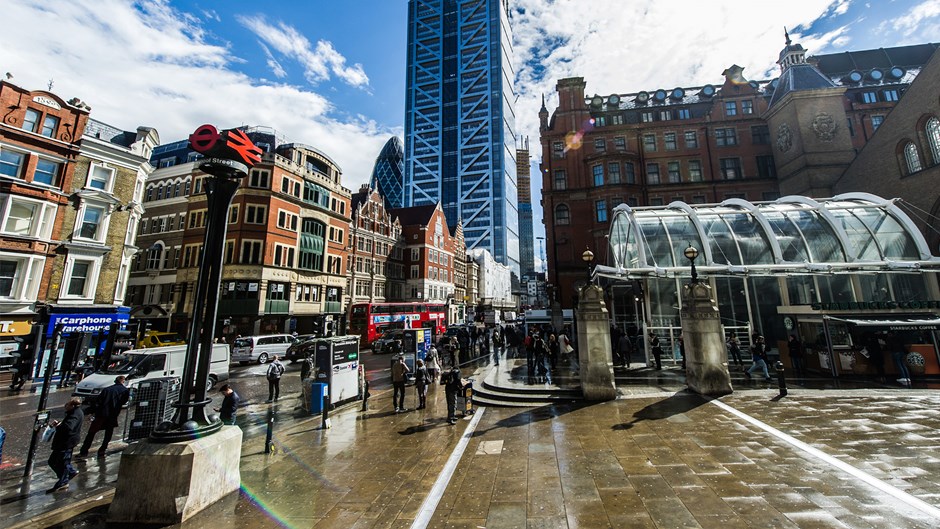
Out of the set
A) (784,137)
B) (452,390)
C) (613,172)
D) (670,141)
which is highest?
(670,141)

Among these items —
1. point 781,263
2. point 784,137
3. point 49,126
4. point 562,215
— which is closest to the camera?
point 781,263

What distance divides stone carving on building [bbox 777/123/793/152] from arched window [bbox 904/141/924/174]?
427 inches

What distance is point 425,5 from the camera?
470 feet

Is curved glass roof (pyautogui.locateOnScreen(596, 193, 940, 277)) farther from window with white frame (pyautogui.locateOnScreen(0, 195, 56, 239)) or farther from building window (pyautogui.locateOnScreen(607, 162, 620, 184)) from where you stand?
window with white frame (pyautogui.locateOnScreen(0, 195, 56, 239))

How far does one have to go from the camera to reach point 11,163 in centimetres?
1991

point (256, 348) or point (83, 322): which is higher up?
point (83, 322)

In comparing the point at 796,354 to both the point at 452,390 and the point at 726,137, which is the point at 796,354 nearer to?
the point at 452,390

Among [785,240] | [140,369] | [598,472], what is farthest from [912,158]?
[140,369]

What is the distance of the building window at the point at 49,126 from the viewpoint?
2106cm

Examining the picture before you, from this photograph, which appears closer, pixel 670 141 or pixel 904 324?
pixel 904 324

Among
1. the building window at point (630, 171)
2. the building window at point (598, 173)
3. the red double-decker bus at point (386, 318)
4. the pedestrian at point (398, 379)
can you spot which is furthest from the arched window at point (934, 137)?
the red double-decker bus at point (386, 318)

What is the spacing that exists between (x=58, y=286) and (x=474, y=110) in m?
123

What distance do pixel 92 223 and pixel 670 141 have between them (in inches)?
1971

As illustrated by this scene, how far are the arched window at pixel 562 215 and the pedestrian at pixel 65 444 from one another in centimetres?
3597
